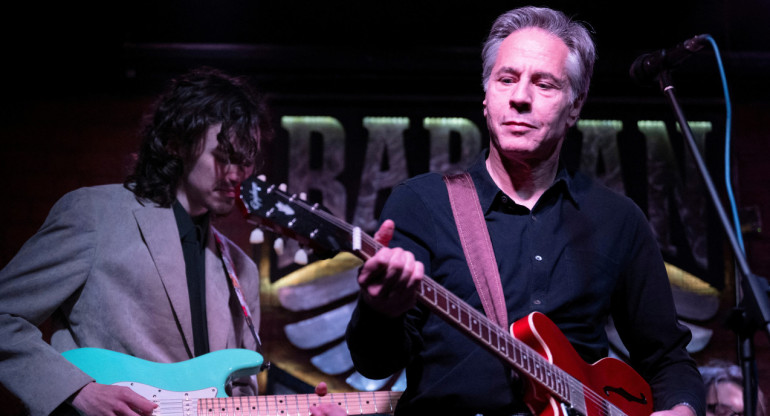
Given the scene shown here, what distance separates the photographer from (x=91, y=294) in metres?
2.66

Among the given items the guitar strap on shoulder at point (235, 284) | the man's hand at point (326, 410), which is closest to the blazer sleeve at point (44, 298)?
the guitar strap on shoulder at point (235, 284)

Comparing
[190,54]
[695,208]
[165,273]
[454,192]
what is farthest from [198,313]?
[695,208]

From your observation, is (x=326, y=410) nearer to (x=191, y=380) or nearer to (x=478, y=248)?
(x=191, y=380)

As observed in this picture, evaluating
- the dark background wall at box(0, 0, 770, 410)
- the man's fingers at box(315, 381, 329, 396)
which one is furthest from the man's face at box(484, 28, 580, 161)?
the dark background wall at box(0, 0, 770, 410)

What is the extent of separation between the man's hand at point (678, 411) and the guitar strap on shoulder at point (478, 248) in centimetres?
53

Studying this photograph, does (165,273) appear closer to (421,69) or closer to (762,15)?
(421,69)

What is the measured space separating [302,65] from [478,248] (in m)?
3.11

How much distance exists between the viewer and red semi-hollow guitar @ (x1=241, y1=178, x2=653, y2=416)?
1485mm

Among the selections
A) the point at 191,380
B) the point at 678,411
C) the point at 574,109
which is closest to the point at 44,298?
the point at 191,380

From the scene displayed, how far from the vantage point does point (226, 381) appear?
2.65m

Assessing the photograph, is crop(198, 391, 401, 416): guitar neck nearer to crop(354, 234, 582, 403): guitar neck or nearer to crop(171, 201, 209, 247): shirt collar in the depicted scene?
A: crop(171, 201, 209, 247): shirt collar

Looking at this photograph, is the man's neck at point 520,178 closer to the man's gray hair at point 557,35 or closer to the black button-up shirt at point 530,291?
the black button-up shirt at point 530,291

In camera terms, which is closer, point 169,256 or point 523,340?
point 523,340

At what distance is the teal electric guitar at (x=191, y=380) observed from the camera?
8.28 feet
